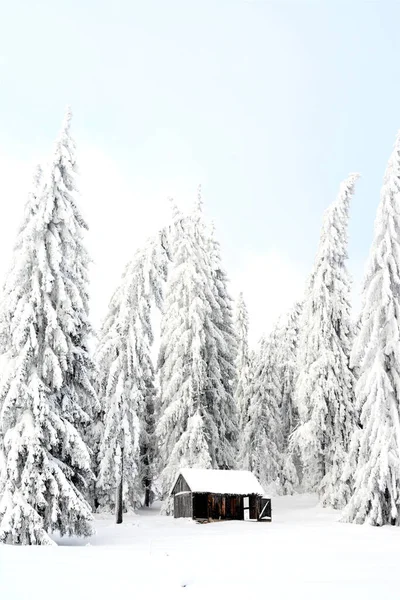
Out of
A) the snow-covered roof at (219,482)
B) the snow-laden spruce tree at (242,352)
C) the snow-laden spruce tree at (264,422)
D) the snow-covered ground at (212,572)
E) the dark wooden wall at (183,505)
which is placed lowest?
the dark wooden wall at (183,505)

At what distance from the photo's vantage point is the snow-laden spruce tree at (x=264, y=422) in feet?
155

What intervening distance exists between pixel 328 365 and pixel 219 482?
9.58 metres

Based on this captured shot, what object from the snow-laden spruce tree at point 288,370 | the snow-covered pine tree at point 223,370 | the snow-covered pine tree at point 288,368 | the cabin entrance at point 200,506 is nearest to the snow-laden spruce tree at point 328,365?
the snow-covered pine tree at point 223,370

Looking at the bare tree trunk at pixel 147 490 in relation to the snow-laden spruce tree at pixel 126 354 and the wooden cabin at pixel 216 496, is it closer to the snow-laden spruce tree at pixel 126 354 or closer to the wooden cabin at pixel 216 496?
the wooden cabin at pixel 216 496

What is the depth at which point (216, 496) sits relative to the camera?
107 ft

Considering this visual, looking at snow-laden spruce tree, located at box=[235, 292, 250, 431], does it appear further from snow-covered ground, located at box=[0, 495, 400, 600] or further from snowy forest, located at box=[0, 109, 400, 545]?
snow-covered ground, located at box=[0, 495, 400, 600]

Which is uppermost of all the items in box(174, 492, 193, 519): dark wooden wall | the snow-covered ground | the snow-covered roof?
the snow-covered roof

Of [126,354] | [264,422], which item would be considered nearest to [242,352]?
[264,422]

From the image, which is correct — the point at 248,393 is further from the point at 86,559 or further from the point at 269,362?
the point at 86,559

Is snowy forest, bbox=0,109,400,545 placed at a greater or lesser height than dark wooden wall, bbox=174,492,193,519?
greater

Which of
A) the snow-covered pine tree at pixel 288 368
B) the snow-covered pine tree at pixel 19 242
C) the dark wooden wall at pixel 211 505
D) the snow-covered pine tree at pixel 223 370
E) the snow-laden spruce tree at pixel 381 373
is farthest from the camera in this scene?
the snow-covered pine tree at pixel 288 368

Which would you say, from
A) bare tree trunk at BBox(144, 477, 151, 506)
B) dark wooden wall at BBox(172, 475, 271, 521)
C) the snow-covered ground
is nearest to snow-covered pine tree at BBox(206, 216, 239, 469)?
dark wooden wall at BBox(172, 475, 271, 521)

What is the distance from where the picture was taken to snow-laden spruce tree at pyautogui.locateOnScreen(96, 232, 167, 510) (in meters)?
31.2

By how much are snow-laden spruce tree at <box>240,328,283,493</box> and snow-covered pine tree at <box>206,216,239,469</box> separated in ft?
25.9
